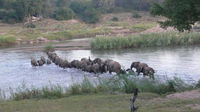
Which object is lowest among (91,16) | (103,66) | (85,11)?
(103,66)

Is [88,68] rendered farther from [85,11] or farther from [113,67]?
[85,11]

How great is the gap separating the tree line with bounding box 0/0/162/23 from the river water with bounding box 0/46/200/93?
36.9 m

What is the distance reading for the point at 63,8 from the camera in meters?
105

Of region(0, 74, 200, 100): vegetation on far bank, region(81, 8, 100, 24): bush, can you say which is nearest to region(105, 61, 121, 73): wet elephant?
region(0, 74, 200, 100): vegetation on far bank

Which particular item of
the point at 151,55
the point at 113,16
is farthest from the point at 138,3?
the point at 151,55

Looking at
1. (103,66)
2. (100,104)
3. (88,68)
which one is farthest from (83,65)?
(100,104)

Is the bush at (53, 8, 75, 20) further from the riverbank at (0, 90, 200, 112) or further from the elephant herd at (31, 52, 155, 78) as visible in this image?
the riverbank at (0, 90, 200, 112)

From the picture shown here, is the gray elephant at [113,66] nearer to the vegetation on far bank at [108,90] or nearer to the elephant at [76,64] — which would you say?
the elephant at [76,64]

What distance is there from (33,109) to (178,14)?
25.7ft

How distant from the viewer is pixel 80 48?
53750 mm

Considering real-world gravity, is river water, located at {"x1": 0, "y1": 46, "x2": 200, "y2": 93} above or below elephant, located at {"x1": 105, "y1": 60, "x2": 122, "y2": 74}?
below

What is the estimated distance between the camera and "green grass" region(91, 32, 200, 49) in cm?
5000

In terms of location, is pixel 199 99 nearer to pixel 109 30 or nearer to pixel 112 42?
pixel 112 42

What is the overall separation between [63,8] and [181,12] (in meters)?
86.2
